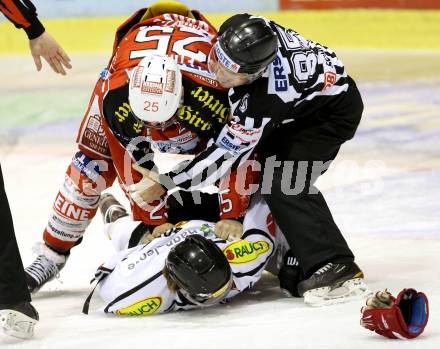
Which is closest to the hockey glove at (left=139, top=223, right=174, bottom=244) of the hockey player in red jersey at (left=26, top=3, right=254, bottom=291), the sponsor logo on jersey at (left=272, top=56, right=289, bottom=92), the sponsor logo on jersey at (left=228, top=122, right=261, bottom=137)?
the hockey player in red jersey at (left=26, top=3, right=254, bottom=291)

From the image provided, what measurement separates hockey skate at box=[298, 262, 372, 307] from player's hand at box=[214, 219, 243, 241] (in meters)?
0.34

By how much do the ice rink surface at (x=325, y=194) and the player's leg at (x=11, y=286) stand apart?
74mm

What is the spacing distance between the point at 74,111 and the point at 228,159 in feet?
14.3

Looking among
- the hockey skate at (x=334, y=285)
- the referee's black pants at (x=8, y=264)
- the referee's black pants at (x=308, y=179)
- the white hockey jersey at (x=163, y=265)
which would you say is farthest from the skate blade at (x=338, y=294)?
the referee's black pants at (x=8, y=264)

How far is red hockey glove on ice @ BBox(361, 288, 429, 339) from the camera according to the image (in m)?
3.79

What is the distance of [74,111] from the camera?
349 inches

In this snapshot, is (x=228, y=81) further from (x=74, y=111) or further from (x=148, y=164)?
(x=74, y=111)

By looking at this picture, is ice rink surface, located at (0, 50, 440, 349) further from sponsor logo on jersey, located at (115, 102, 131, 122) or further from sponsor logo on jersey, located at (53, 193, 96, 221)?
sponsor logo on jersey, located at (115, 102, 131, 122)

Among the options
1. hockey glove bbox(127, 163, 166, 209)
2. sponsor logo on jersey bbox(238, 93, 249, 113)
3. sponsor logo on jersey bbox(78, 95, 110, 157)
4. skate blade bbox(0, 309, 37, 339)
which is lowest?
skate blade bbox(0, 309, 37, 339)

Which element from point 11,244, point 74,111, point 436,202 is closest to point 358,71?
point 74,111

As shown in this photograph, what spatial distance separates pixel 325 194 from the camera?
6.61 m

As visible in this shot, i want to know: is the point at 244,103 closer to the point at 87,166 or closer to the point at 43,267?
the point at 87,166

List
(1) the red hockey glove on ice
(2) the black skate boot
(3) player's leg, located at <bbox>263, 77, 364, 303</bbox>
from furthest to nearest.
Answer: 1. (2) the black skate boot
2. (3) player's leg, located at <bbox>263, 77, 364, 303</bbox>
3. (1) the red hockey glove on ice

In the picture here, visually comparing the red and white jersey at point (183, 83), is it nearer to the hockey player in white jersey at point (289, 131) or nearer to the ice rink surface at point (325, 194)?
the hockey player in white jersey at point (289, 131)
